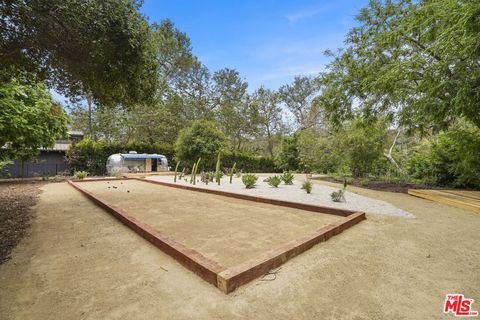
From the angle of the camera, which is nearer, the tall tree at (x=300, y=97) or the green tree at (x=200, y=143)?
the green tree at (x=200, y=143)

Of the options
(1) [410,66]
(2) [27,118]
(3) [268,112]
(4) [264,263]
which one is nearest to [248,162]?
(3) [268,112]

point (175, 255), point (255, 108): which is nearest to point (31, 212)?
point (175, 255)

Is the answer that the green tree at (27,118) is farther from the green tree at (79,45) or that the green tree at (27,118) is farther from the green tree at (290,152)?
the green tree at (290,152)

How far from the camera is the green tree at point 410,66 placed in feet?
14.9

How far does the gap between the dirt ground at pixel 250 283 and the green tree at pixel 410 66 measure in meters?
3.36

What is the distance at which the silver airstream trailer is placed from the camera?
15.8m

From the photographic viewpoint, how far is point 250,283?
80.4 inches

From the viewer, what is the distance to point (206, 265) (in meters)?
2.15

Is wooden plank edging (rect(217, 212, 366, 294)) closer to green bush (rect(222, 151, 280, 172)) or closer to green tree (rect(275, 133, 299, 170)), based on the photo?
green tree (rect(275, 133, 299, 170))

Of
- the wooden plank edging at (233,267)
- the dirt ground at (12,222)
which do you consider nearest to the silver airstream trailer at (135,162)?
the dirt ground at (12,222)

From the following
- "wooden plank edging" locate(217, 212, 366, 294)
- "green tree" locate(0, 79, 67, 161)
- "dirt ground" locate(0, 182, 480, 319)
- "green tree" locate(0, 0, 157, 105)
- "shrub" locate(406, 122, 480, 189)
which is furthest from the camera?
"green tree" locate(0, 79, 67, 161)

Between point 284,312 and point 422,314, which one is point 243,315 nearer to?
point 284,312

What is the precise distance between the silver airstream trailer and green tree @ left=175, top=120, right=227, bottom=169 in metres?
2.90

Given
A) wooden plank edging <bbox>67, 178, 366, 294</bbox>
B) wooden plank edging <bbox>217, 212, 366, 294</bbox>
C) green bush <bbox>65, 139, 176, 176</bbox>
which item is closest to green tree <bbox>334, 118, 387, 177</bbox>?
wooden plank edging <bbox>67, 178, 366, 294</bbox>
